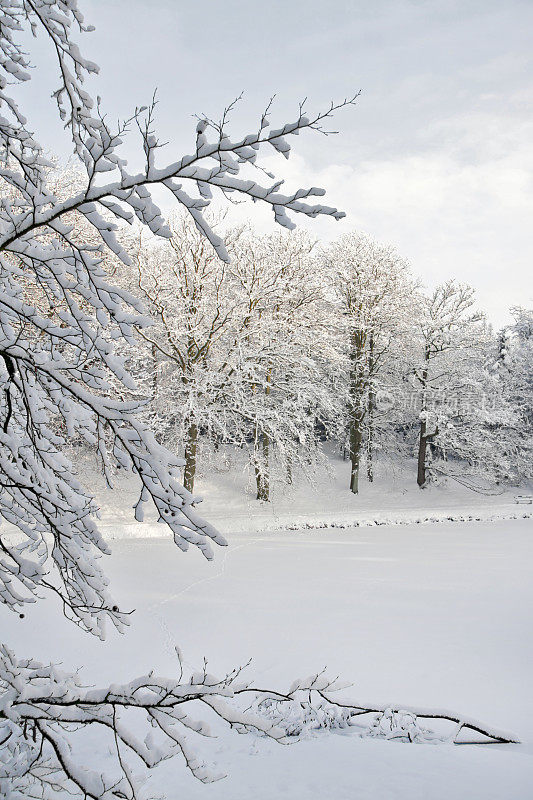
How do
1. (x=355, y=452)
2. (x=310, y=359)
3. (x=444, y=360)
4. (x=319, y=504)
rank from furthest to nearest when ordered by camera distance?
(x=444, y=360) → (x=355, y=452) → (x=319, y=504) → (x=310, y=359)

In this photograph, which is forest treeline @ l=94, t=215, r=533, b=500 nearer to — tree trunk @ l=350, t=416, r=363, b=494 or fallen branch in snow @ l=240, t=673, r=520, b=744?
tree trunk @ l=350, t=416, r=363, b=494

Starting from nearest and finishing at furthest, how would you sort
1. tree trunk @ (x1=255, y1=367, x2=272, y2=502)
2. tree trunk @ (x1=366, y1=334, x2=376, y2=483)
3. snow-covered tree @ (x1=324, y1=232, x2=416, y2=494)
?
1. tree trunk @ (x1=255, y1=367, x2=272, y2=502)
2. snow-covered tree @ (x1=324, y1=232, x2=416, y2=494)
3. tree trunk @ (x1=366, y1=334, x2=376, y2=483)

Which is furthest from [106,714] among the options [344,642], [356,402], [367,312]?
[356,402]

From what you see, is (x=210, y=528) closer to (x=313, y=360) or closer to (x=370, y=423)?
(x=313, y=360)

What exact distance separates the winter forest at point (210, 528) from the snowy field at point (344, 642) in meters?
0.04

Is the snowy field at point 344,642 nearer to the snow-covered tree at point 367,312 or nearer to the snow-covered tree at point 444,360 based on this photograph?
the snow-covered tree at point 367,312

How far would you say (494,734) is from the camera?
384cm

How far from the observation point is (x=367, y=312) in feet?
71.7

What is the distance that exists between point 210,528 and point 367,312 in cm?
2088

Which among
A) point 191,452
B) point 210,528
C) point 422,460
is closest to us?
point 210,528

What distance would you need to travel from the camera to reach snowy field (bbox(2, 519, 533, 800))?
10.3 ft

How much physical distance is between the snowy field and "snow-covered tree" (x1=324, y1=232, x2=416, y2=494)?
10578 millimetres

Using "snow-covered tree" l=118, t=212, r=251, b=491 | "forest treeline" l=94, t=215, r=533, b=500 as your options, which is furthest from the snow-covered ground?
"snow-covered tree" l=118, t=212, r=251, b=491

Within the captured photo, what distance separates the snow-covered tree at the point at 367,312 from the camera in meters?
21.9
